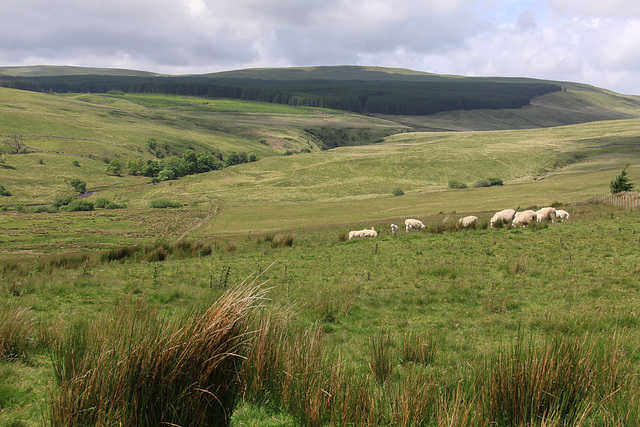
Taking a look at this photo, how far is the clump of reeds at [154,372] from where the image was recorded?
3615 millimetres

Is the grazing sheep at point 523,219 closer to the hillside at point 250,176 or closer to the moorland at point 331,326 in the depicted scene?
the moorland at point 331,326

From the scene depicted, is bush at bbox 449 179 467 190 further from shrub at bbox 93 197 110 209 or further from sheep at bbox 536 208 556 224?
shrub at bbox 93 197 110 209

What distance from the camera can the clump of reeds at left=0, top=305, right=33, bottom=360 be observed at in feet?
19.6

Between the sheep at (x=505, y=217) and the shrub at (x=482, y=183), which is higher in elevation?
the sheep at (x=505, y=217)

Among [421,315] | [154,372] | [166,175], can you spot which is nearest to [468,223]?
[421,315]

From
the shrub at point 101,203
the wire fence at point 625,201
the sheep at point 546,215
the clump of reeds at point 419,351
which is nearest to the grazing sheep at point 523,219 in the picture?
the sheep at point 546,215

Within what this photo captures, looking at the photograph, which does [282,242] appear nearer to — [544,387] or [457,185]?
A: [544,387]

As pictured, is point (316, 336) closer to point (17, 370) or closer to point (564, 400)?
point (564, 400)

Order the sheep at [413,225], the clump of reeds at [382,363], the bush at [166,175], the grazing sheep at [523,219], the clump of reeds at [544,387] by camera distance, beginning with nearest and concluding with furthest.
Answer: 1. the clump of reeds at [544,387]
2. the clump of reeds at [382,363]
3. the grazing sheep at [523,219]
4. the sheep at [413,225]
5. the bush at [166,175]

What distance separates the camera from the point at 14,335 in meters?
6.18

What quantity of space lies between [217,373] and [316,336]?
4.39 ft

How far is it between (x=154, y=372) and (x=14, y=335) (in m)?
3.85

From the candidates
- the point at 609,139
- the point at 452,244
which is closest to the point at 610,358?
the point at 452,244

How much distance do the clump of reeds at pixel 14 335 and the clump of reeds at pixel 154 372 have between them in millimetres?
2532
